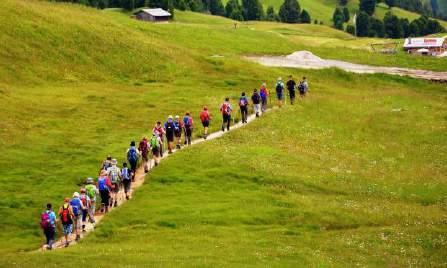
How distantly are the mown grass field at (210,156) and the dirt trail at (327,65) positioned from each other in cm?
395

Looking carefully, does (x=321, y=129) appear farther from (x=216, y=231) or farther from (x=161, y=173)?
(x=216, y=231)

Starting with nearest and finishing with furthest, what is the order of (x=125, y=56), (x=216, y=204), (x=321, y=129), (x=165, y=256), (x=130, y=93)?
(x=165, y=256) → (x=216, y=204) → (x=321, y=129) → (x=130, y=93) → (x=125, y=56)

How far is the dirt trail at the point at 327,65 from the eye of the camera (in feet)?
369

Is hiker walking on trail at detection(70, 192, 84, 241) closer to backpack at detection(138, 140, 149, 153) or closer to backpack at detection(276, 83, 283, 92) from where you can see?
backpack at detection(138, 140, 149, 153)

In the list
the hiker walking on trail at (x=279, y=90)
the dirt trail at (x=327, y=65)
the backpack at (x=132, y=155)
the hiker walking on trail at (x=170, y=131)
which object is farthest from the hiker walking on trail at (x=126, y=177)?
the dirt trail at (x=327, y=65)

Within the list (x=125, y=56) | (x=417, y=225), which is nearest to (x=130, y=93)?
(x=125, y=56)

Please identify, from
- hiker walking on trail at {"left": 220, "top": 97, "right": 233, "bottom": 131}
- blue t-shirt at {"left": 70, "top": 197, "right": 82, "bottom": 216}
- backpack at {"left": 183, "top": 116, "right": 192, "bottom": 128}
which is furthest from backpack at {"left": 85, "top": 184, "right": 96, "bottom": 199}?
hiker walking on trail at {"left": 220, "top": 97, "right": 233, "bottom": 131}

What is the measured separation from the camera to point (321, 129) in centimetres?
7831

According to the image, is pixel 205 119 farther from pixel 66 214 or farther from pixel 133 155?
pixel 66 214

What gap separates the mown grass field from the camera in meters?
49.3

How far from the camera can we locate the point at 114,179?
177 ft

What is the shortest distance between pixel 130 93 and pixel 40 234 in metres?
38.6

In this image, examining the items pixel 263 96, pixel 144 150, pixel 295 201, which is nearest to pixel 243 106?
pixel 263 96

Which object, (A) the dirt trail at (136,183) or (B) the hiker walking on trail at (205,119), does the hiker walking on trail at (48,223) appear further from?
(B) the hiker walking on trail at (205,119)
